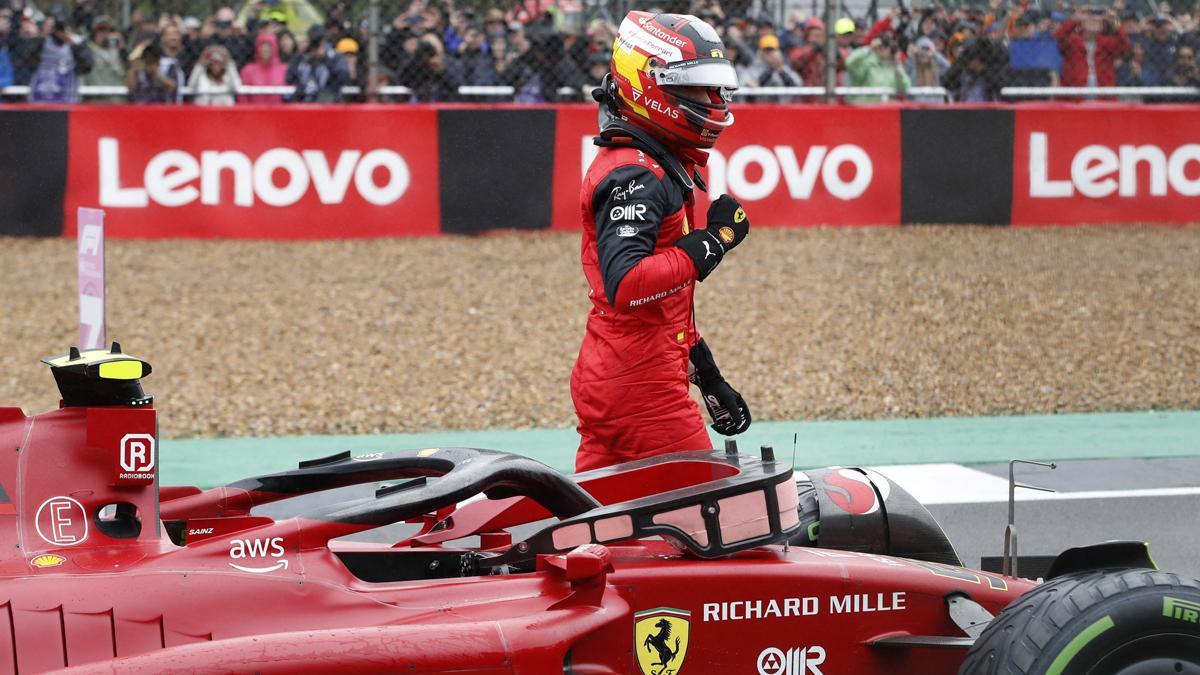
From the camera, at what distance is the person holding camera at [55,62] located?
41.4 ft

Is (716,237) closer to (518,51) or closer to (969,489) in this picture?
(969,489)

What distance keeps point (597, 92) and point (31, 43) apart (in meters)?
9.75

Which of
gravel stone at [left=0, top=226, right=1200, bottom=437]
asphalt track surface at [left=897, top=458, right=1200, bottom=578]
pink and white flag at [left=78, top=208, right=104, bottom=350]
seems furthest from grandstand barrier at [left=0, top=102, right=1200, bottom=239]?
pink and white flag at [left=78, top=208, right=104, bottom=350]

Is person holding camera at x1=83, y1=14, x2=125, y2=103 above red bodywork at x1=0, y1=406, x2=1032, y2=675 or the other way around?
above

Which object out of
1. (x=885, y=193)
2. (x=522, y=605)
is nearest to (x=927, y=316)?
(x=885, y=193)

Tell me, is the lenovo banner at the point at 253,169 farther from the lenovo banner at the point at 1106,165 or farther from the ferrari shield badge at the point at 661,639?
the ferrari shield badge at the point at 661,639

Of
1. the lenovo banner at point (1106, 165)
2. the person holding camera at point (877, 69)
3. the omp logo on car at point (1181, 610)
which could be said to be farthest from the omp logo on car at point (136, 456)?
the lenovo banner at point (1106, 165)

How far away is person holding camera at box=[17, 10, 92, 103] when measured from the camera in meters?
12.6

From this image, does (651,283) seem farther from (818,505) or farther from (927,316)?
(927,316)

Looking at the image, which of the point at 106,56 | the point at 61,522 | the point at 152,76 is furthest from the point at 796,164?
the point at 61,522

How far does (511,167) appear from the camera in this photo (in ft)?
41.6

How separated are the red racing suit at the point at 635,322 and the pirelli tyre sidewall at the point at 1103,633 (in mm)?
1248

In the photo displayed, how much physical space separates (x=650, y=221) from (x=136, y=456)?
149 centimetres

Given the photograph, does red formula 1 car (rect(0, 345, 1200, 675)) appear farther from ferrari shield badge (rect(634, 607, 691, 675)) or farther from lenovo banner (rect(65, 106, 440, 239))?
lenovo banner (rect(65, 106, 440, 239))
